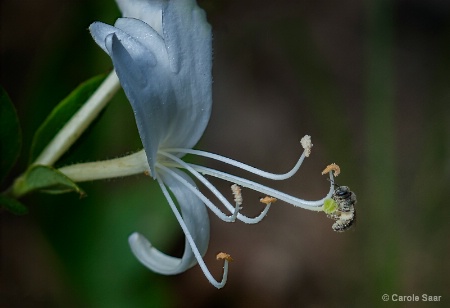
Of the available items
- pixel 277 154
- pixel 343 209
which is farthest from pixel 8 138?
pixel 277 154

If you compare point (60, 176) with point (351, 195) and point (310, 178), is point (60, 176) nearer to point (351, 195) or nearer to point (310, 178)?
point (351, 195)

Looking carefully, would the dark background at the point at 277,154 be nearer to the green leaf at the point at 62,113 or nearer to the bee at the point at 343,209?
the green leaf at the point at 62,113

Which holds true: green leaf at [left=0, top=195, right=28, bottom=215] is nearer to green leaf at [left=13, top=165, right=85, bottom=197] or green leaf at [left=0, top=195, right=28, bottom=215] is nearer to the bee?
green leaf at [left=13, top=165, right=85, bottom=197]
